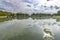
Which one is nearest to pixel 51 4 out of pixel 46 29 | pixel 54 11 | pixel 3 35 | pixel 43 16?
pixel 54 11

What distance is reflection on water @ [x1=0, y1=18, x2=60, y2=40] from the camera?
6.31 feet

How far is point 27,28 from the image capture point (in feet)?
6.51

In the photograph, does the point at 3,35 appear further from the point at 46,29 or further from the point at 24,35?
the point at 46,29

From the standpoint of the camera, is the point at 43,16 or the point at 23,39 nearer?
the point at 23,39

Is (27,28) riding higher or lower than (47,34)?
higher

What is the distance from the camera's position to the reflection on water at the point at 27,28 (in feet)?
6.31

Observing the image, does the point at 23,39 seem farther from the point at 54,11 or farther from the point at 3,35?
the point at 54,11

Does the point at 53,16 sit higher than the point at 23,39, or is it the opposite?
the point at 53,16

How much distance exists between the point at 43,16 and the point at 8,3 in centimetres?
70

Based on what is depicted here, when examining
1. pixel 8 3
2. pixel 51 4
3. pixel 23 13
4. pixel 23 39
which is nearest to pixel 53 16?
pixel 51 4

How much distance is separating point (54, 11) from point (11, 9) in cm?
80

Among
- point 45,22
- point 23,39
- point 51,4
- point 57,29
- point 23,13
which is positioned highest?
point 51,4

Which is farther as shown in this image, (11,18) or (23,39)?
(11,18)

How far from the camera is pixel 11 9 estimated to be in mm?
1951
